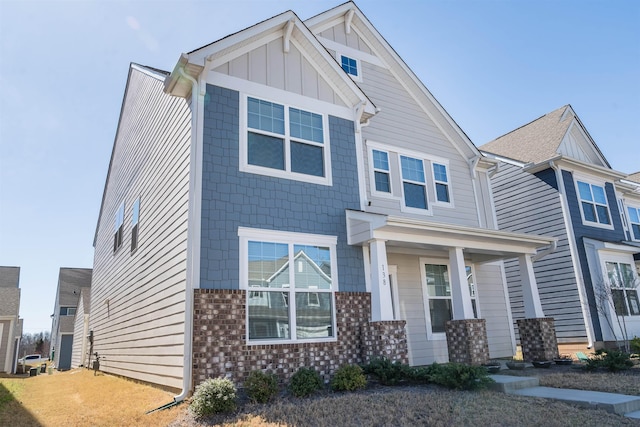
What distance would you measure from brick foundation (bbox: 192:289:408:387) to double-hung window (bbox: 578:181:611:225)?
36.1 ft

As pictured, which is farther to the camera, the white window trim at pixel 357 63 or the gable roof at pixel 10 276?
the gable roof at pixel 10 276

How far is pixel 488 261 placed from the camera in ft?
41.1

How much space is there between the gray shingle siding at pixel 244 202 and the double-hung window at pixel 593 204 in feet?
A: 34.6

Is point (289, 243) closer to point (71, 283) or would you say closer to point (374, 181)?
point (374, 181)

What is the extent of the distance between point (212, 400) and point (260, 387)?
805 mm

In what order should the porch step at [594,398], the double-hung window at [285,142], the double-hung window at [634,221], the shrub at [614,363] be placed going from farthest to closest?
the double-hung window at [634,221], the shrub at [614,363], the double-hung window at [285,142], the porch step at [594,398]

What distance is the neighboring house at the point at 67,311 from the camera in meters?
29.3

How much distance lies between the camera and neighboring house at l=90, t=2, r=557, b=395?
765cm

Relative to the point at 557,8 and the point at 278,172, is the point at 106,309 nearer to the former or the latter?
the point at 278,172

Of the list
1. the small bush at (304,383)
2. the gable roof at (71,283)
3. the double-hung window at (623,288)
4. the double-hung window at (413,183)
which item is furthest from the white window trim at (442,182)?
the gable roof at (71,283)

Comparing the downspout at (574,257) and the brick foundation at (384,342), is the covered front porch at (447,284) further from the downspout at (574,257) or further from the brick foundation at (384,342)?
the downspout at (574,257)

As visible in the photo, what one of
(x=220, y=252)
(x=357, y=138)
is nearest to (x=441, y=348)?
(x=357, y=138)

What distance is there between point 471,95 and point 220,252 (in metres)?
10.6

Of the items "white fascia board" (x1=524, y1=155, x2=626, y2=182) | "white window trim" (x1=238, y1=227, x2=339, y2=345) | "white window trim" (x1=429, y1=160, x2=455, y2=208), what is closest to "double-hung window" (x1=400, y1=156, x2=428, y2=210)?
"white window trim" (x1=429, y1=160, x2=455, y2=208)
